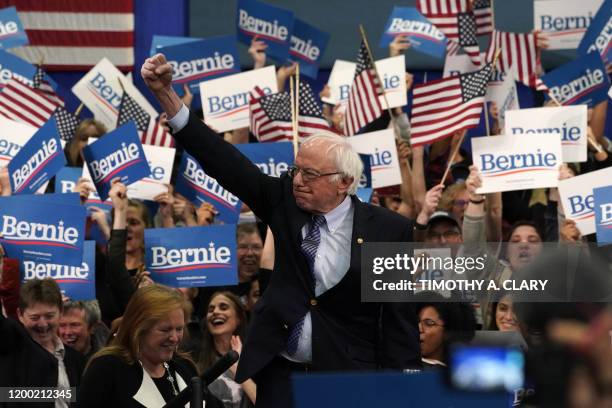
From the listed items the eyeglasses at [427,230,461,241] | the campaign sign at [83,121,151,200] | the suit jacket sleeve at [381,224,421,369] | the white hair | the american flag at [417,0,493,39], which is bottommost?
the suit jacket sleeve at [381,224,421,369]

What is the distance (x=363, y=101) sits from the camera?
8.83m

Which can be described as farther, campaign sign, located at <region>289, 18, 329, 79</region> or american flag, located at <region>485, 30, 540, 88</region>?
campaign sign, located at <region>289, 18, 329, 79</region>

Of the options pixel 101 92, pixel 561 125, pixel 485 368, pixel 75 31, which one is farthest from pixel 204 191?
pixel 485 368

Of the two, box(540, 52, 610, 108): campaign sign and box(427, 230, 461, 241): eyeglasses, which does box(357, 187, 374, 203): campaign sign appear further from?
box(540, 52, 610, 108): campaign sign

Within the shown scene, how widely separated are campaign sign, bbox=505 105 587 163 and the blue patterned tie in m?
4.31

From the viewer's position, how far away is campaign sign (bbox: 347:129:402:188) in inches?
326

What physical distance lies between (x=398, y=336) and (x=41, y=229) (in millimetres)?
3174

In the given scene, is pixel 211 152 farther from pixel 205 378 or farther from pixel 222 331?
pixel 222 331

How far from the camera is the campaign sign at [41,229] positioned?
651 cm

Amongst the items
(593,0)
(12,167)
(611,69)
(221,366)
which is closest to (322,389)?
(221,366)

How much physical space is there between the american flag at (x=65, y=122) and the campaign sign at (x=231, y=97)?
990 millimetres

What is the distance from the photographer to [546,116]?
324 inches

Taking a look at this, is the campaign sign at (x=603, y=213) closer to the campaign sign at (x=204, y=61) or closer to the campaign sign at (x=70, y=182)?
the campaign sign at (x=70, y=182)

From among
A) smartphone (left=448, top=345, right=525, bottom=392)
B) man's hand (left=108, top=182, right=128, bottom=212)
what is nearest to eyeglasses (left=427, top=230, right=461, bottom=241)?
man's hand (left=108, top=182, right=128, bottom=212)
